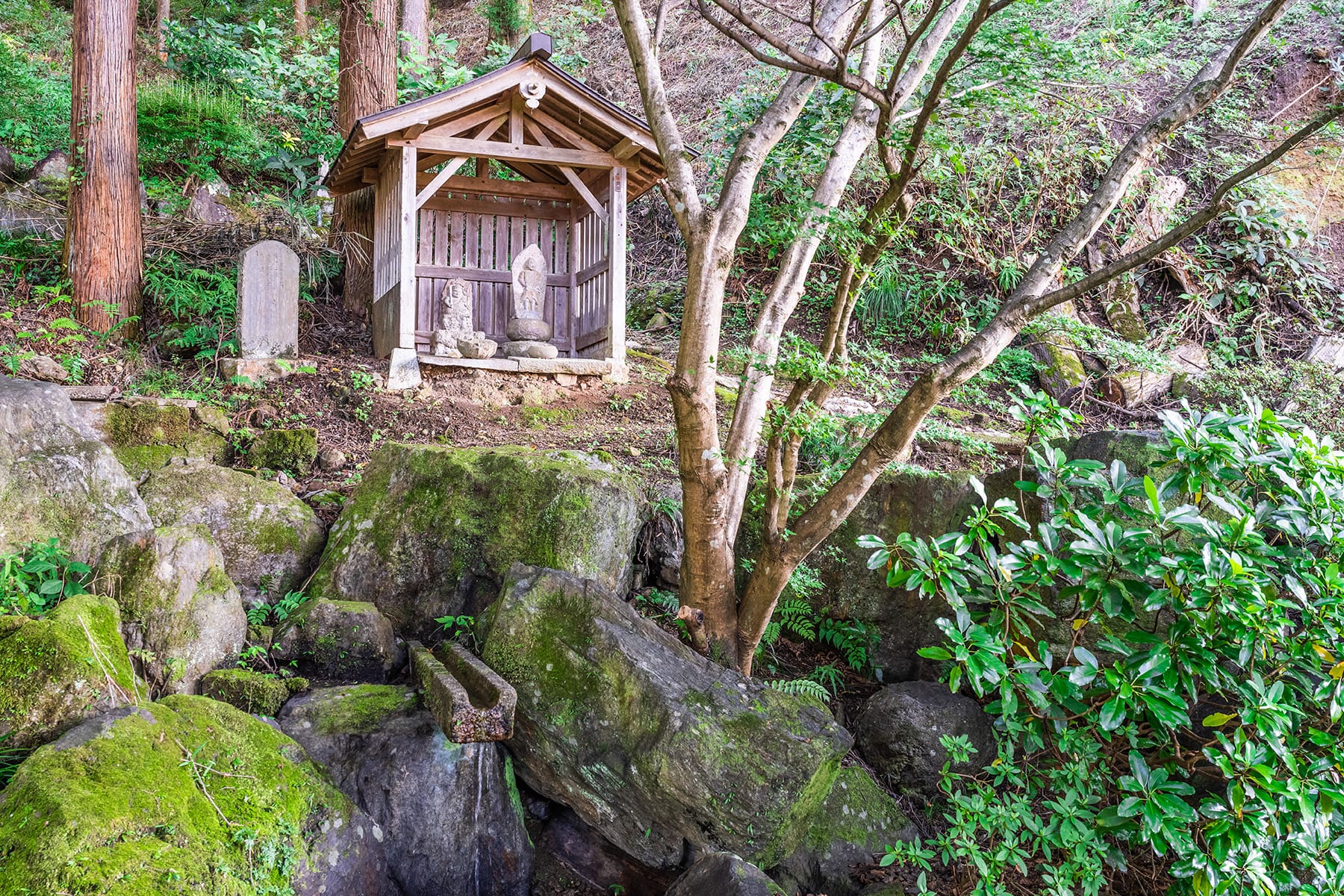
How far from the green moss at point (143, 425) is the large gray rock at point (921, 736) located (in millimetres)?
4719

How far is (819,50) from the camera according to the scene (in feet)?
17.6

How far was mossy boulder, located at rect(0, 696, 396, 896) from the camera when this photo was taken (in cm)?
240

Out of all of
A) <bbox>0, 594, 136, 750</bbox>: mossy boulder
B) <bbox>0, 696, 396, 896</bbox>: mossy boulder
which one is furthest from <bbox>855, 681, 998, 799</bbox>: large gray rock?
<bbox>0, 594, 136, 750</bbox>: mossy boulder

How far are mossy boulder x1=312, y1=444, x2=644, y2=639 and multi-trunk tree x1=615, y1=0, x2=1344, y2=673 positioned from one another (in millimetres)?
599

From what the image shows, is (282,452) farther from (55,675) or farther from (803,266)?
(803,266)

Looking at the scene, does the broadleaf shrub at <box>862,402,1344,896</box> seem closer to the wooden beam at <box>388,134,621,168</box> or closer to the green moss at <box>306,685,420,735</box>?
the green moss at <box>306,685,420,735</box>

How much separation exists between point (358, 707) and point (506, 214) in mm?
6436

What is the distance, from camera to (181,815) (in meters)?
2.75

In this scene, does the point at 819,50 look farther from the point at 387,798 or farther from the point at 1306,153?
the point at 1306,153

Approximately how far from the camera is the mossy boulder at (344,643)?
4.20 m

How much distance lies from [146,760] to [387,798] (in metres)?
1.04

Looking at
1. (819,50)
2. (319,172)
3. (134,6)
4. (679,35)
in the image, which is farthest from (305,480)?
(679,35)

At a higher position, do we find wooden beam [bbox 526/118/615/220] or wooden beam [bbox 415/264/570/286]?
wooden beam [bbox 526/118/615/220]

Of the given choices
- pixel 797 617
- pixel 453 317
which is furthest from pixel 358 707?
pixel 453 317
